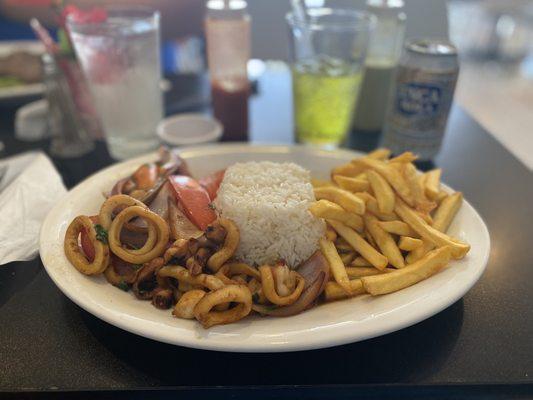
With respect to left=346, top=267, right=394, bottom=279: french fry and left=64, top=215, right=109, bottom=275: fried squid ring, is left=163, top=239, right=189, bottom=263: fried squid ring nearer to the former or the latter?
left=64, top=215, right=109, bottom=275: fried squid ring

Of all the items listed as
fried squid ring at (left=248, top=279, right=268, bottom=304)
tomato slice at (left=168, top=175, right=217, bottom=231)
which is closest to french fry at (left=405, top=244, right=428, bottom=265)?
fried squid ring at (left=248, top=279, right=268, bottom=304)

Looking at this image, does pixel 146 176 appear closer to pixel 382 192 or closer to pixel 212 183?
pixel 212 183

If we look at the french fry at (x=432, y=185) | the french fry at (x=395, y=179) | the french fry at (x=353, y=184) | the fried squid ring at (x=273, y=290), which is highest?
the french fry at (x=395, y=179)

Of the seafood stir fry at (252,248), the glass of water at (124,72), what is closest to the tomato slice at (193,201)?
the seafood stir fry at (252,248)

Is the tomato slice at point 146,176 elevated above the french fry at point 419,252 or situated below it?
above

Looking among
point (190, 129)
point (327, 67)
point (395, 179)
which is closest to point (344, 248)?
point (395, 179)

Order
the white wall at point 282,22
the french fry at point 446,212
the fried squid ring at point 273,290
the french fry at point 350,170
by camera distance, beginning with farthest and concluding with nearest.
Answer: the white wall at point 282,22 < the french fry at point 350,170 < the french fry at point 446,212 < the fried squid ring at point 273,290

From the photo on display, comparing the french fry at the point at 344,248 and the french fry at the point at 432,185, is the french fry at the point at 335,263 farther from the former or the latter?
the french fry at the point at 432,185
